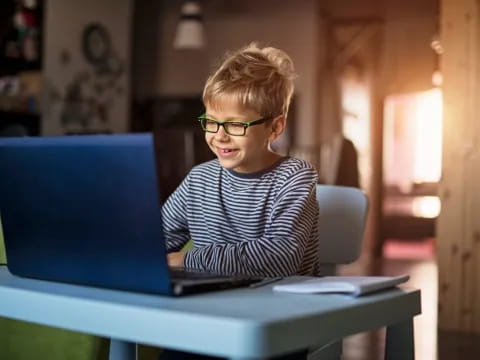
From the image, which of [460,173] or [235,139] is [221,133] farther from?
[460,173]

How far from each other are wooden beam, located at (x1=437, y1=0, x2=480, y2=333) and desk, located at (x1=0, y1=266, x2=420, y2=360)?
2.71 meters

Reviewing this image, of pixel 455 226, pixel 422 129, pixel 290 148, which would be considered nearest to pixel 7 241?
pixel 455 226

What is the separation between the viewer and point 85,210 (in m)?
0.98

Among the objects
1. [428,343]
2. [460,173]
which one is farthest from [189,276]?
[460,173]

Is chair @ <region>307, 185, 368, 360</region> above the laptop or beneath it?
beneath

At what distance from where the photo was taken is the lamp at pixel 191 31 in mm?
7023

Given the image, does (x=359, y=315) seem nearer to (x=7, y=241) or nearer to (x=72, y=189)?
(x=72, y=189)

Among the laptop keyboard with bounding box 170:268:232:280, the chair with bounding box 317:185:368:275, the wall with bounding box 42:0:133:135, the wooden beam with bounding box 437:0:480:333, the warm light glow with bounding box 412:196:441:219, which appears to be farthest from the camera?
the warm light glow with bounding box 412:196:441:219

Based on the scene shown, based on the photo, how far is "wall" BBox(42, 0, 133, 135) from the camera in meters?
6.74

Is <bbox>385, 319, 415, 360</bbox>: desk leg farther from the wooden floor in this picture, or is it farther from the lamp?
the lamp

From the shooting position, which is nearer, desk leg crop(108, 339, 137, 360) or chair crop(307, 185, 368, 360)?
desk leg crop(108, 339, 137, 360)

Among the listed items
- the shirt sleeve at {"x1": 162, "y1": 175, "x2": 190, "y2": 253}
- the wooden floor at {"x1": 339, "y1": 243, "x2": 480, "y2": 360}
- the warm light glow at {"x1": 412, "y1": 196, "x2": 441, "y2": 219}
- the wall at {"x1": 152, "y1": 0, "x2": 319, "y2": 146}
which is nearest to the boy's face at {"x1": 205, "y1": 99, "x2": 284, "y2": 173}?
the shirt sleeve at {"x1": 162, "y1": 175, "x2": 190, "y2": 253}

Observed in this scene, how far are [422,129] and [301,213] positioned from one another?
900cm

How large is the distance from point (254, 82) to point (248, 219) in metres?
0.25
